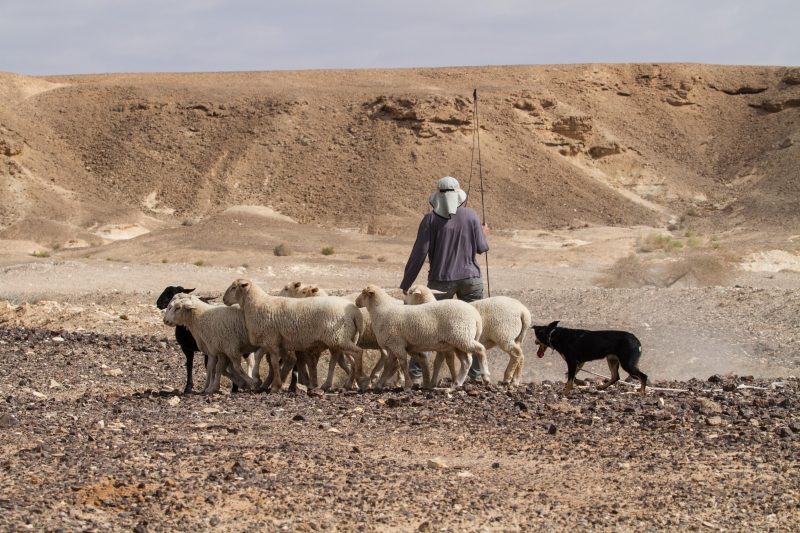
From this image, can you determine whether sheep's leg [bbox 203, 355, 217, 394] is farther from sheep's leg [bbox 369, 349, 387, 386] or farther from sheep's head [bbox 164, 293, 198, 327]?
sheep's leg [bbox 369, 349, 387, 386]

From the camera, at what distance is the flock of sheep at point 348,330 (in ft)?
35.7

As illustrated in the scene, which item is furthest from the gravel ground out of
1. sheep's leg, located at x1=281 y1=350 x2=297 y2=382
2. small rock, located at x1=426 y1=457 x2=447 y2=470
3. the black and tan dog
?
sheep's leg, located at x1=281 y1=350 x2=297 y2=382

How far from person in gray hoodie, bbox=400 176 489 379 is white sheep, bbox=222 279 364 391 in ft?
3.70

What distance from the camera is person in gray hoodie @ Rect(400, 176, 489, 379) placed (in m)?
12.1

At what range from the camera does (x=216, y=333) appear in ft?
37.3

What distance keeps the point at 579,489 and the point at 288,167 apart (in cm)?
5155

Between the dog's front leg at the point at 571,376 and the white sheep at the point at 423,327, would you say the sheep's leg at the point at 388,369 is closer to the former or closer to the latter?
the white sheep at the point at 423,327

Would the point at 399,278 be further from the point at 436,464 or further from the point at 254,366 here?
the point at 436,464

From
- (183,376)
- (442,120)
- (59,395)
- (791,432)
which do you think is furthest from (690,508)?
(442,120)

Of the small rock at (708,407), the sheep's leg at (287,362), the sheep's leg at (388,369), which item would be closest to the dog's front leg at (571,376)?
the small rock at (708,407)

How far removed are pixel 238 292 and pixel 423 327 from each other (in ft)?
6.20

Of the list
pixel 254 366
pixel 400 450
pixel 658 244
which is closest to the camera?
pixel 400 450

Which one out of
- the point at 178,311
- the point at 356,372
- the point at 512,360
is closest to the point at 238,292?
the point at 178,311

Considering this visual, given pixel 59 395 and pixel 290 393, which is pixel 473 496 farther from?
pixel 59 395
